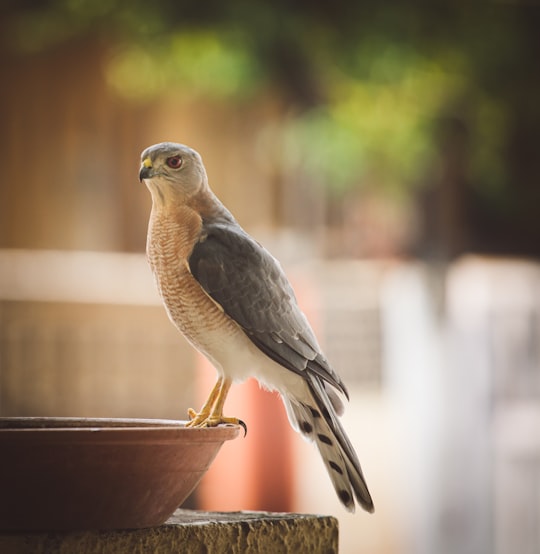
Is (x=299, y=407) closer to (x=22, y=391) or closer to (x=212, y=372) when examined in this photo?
(x=212, y=372)

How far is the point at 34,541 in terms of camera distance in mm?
1946

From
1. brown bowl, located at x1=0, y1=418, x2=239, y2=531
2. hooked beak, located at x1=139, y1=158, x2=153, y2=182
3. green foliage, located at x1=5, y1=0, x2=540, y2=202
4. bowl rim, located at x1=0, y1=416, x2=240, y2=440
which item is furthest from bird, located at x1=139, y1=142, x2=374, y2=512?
green foliage, located at x1=5, y1=0, x2=540, y2=202

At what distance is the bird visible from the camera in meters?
2.33

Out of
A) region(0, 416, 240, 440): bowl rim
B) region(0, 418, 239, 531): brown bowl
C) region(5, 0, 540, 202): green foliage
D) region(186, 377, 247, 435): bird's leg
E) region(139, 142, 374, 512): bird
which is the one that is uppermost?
region(5, 0, 540, 202): green foliage

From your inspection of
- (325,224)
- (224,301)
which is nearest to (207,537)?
(224,301)

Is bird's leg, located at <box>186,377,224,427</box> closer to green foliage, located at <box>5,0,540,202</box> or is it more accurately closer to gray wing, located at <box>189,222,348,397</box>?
gray wing, located at <box>189,222,348,397</box>

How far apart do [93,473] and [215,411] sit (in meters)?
0.49

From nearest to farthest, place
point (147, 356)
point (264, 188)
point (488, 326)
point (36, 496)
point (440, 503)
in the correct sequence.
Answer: point (36, 496)
point (440, 503)
point (488, 326)
point (147, 356)
point (264, 188)

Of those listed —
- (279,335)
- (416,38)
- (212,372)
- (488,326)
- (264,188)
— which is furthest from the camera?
(264,188)

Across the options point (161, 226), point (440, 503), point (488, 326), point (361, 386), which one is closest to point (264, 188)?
point (361, 386)

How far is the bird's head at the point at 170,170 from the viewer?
2322mm

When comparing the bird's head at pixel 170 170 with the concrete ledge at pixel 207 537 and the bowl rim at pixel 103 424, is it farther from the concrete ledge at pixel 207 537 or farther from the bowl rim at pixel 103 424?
the concrete ledge at pixel 207 537

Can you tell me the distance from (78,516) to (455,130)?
6230 millimetres

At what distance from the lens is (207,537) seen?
213cm
